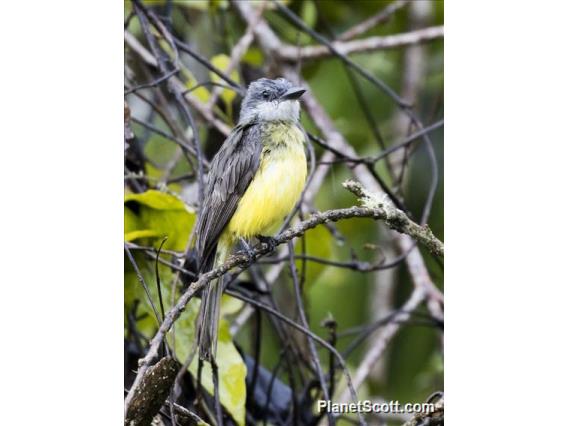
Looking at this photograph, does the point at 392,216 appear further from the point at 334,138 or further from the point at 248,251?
the point at 334,138

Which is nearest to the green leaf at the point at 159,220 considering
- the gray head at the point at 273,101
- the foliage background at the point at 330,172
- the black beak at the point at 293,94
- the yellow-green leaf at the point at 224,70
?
the foliage background at the point at 330,172

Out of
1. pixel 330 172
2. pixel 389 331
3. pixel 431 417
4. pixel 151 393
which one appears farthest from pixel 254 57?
pixel 151 393

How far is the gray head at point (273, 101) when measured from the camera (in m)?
3.39

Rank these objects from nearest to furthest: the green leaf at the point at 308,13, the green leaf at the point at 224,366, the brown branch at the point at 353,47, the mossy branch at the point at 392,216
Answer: the mossy branch at the point at 392,216
the green leaf at the point at 224,366
the brown branch at the point at 353,47
the green leaf at the point at 308,13

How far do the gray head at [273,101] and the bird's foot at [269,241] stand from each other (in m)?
0.43

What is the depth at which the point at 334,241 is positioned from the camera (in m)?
3.79

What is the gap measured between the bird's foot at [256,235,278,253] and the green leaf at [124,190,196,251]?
0.25 metres

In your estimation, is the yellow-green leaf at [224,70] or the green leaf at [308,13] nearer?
the yellow-green leaf at [224,70]

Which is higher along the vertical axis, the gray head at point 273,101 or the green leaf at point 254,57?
the green leaf at point 254,57

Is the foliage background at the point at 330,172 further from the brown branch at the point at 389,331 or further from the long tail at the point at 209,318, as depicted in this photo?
the long tail at the point at 209,318

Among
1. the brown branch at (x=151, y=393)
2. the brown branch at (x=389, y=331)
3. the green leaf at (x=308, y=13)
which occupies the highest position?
the green leaf at (x=308, y=13)

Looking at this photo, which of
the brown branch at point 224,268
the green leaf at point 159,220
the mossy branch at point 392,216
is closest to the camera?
the brown branch at point 224,268

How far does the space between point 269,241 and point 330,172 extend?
2.42 feet

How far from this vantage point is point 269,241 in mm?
3281
